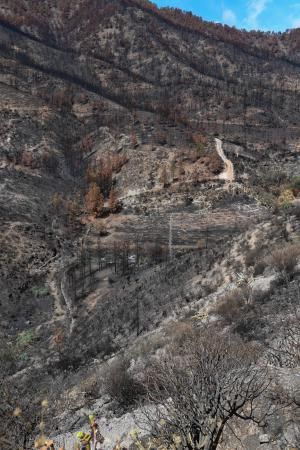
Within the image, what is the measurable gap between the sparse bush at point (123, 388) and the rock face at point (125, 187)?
576 mm

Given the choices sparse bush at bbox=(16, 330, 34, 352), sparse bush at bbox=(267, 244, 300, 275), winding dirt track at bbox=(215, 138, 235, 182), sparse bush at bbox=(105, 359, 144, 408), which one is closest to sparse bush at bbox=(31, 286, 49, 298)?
sparse bush at bbox=(16, 330, 34, 352)

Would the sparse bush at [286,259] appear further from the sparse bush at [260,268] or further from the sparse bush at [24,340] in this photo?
the sparse bush at [24,340]

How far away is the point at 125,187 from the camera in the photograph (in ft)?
221

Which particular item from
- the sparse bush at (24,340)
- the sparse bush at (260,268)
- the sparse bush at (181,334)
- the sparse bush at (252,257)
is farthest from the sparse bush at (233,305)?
the sparse bush at (24,340)

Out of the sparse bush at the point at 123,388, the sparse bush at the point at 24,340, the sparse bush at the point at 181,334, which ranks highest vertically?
the sparse bush at the point at 181,334

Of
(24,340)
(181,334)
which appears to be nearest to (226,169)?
(24,340)

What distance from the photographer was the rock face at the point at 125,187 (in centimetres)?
2338

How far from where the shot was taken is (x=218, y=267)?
25.1 meters

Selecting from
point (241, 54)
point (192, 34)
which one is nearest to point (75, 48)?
point (192, 34)

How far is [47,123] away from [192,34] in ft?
387

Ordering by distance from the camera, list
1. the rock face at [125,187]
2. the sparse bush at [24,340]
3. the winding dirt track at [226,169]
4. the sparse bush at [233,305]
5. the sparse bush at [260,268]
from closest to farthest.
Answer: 1. the sparse bush at [233,305]
2. the sparse bush at [260,268]
3. the rock face at [125,187]
4. the sparse bush at [24,340]
5. the winding dirt track at [226,169]

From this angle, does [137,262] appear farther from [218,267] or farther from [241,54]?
[241,54]

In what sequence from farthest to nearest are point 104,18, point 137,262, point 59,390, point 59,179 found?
point 104,18
point 59,179
point 137,262
point 59,390

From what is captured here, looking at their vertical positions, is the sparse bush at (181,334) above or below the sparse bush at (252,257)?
below
